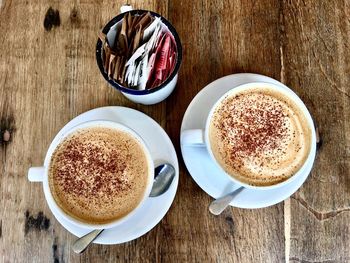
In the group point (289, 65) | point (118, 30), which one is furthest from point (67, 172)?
point (289, 65)

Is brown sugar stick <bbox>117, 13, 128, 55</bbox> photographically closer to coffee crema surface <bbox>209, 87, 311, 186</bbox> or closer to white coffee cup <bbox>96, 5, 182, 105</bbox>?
white coffee cup <bbox>96, 5, 182, 105</bbox>

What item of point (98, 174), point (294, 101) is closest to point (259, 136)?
point (294, 101)

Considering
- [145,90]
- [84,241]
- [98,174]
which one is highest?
[145,90]

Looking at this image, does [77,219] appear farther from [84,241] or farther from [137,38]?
[137,38]

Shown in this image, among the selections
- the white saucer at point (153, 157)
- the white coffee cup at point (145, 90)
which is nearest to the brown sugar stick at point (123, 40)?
the white coffee cup at point (145, 90)

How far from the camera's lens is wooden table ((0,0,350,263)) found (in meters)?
1.06

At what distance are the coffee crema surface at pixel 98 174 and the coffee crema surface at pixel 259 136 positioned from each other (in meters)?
0.17

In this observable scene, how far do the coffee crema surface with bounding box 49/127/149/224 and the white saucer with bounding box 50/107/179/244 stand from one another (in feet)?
0.21

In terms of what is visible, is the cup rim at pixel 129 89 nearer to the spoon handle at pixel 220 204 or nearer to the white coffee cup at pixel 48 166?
the white coffee cup at pixel 48 166

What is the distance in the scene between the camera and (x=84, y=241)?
968mm

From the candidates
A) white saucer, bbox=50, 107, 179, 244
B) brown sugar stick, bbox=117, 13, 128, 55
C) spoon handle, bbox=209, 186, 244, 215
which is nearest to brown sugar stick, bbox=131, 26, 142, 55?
brown sugar stick, bbox=117, 13, 128, 55

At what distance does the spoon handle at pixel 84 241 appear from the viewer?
0.96 meters

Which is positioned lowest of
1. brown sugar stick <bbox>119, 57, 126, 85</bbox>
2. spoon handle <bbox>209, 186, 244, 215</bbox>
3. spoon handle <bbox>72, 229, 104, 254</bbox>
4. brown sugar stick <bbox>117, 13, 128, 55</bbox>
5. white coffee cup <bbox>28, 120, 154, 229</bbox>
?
spoon handle <bbox>72, 229, 104, 254</bbox>

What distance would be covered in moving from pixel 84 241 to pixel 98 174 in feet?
0.46
